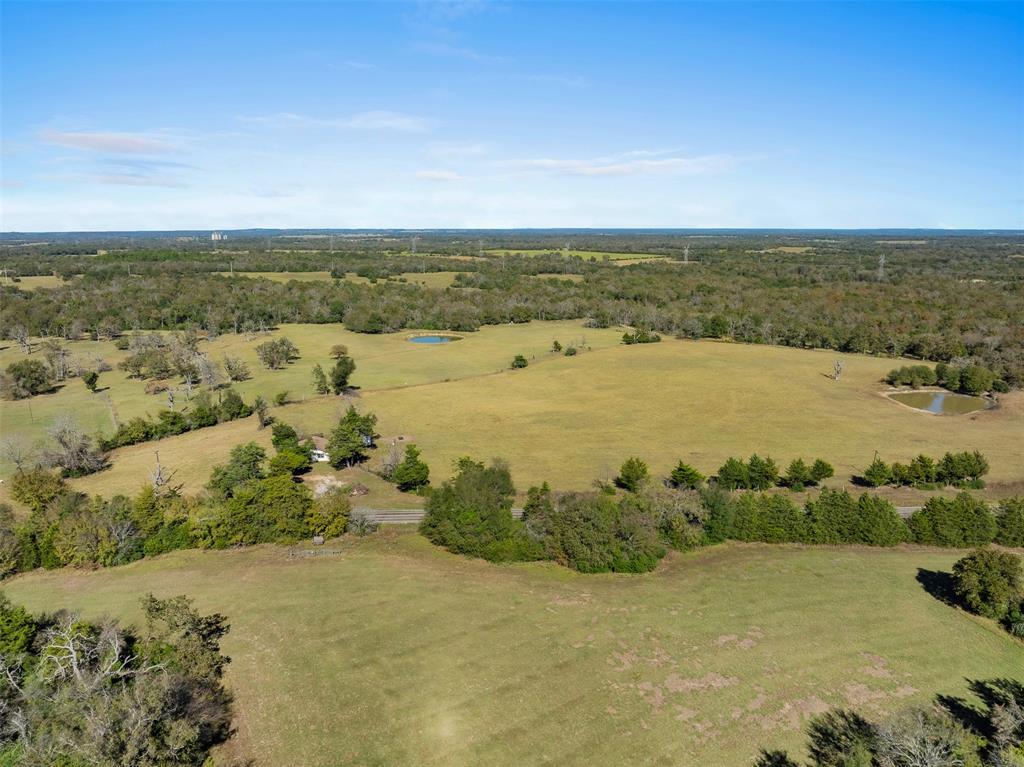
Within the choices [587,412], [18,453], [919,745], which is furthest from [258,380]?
[919,745]

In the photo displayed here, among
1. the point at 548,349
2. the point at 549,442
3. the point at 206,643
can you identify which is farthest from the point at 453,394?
the point at 206,643

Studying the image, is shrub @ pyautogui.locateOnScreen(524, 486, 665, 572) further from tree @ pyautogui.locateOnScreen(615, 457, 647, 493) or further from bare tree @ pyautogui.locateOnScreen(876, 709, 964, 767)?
bare tree @ pyautogui.locateOnScreen(876, 709, 964, 767)

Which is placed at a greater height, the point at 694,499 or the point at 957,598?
the point at 694,499

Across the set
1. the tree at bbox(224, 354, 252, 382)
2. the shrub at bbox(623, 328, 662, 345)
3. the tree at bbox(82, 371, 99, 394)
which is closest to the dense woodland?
the shrub at bbox(623, 328, 662, 345)

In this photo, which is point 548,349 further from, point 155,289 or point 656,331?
point 155,289

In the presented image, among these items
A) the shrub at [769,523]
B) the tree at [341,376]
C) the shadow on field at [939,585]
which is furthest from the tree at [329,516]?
the shadow on field at [939,585]

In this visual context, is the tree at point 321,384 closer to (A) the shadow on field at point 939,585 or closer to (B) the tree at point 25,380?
(B) the tree at point 25,380

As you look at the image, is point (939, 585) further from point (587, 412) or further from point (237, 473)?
point (237, 473)
